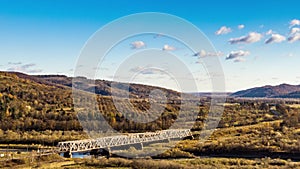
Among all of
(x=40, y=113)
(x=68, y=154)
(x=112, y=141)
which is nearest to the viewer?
(x=68, y=154)

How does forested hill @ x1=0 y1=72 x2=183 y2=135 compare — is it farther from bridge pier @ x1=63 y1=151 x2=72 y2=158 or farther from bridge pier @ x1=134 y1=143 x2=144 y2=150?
bridge pier @ x1=63 y1=151 x2=72 y2=158

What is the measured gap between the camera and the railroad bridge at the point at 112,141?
1983 inches

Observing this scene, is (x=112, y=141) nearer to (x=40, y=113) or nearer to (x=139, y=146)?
(x=139, y=146)

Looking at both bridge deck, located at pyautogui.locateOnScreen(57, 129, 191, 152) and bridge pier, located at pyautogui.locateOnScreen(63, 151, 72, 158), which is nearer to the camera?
bridge pier, located at pyautogui.locateOnScreen(63, 151, 72, 158)

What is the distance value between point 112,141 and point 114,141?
535 mm

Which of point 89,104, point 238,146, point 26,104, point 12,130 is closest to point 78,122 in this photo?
point 12,130

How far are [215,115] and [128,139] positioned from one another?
38946 mm

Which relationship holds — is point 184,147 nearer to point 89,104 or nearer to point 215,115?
point 215,115

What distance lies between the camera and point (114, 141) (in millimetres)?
56219

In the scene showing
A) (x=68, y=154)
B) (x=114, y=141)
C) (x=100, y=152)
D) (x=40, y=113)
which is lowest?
(x=100, y=152)

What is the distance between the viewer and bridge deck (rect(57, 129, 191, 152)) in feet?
166

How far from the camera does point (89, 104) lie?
100812mm

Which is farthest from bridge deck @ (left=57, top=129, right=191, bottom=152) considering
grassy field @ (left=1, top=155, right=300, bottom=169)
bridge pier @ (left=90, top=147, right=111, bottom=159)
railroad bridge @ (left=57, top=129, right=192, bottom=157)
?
grassy field @ (left=1, top=155, right=300, bottom=169)

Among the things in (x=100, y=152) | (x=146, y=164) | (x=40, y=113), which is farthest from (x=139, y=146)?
(x=40, y=113)
